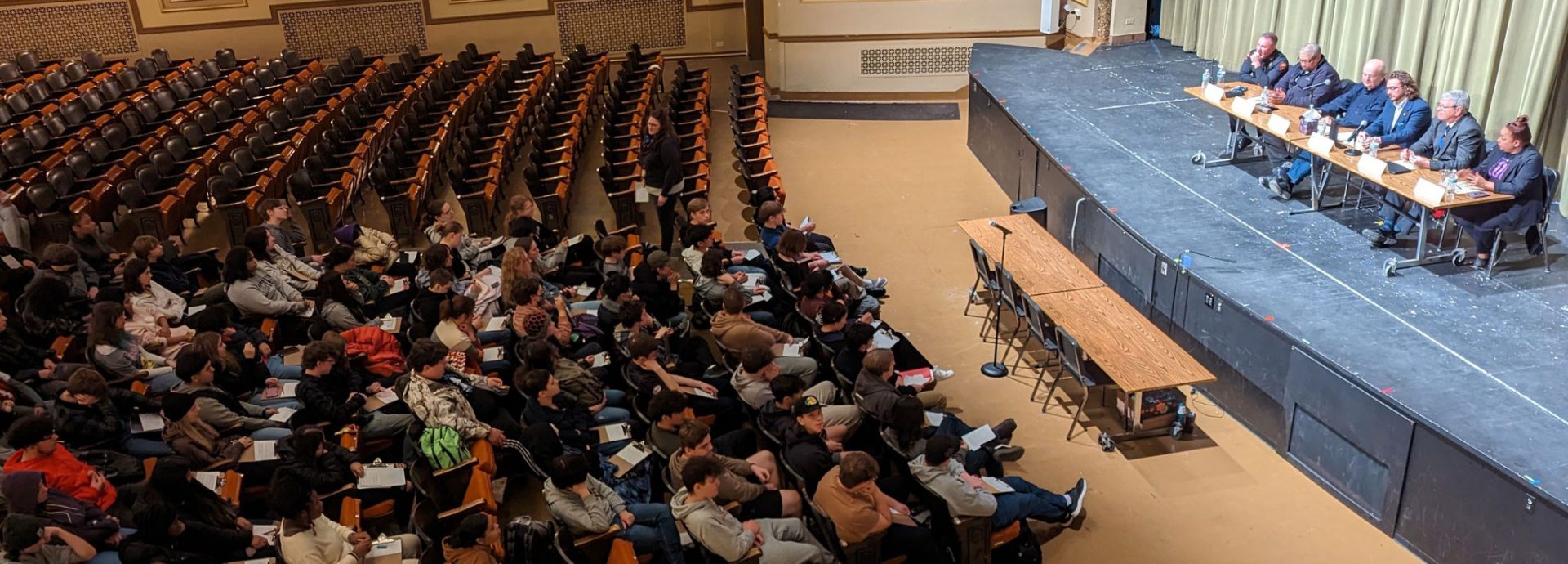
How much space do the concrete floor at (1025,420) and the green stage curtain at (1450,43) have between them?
3.29 m

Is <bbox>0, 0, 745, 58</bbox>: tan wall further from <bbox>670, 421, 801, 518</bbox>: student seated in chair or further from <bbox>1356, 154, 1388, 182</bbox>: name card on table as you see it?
<bbox>670, 421, 801, 518</bbox>: student seated in chair

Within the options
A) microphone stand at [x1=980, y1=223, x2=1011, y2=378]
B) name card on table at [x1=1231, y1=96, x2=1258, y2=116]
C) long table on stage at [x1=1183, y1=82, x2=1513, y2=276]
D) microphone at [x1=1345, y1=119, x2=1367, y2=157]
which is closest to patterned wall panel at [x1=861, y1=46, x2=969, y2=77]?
long table on stage at [x1=1183, y1=82, x2=1513, y2=276]

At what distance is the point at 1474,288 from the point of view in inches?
267

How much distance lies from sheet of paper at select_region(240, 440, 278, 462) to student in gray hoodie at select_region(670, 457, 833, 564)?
2.05 metres

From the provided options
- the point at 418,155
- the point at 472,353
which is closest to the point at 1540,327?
the point at 472,353

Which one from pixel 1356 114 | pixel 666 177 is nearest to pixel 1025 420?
pixel 666 177

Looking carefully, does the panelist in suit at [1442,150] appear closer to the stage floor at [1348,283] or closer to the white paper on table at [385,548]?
the stage floor at [1348,283]

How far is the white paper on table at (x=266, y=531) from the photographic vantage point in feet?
15.7

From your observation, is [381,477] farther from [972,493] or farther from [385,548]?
[972,493]

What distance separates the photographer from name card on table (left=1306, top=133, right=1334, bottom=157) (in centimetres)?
774

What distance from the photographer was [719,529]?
4590mm

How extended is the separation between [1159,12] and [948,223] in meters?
5.05

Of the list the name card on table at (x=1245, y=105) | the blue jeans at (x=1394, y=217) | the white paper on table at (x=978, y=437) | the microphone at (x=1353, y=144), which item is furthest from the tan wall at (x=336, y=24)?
the white paper on table at (x=978, y=437)

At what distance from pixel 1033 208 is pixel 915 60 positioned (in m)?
5.15
